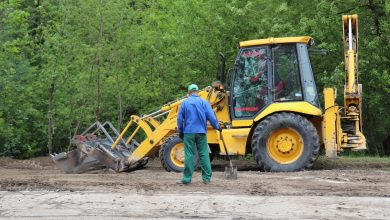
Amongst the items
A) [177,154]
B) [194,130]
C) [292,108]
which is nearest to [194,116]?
[194,130]

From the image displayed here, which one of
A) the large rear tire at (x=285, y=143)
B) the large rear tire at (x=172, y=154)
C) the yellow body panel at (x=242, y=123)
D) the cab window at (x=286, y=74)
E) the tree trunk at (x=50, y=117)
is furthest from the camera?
the tree trunk at (x=50, y=117)

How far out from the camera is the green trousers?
10.6 m

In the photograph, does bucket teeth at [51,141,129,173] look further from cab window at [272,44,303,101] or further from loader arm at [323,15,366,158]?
loader arm at [323,15,366,158]

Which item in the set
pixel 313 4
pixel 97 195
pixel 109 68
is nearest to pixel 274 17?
pixel 313 4

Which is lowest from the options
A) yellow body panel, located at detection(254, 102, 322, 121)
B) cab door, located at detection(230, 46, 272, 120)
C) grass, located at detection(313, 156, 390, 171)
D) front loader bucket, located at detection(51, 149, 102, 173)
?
grass, located at detection(313, 156, 390, 171)

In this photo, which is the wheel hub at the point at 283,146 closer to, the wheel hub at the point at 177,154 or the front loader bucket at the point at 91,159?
the wheel hub at the point at 177,154

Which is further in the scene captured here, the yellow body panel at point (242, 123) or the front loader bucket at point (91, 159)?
the front loader bucket at point (91, 159)

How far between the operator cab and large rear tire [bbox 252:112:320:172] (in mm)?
509

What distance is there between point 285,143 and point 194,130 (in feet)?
10.5

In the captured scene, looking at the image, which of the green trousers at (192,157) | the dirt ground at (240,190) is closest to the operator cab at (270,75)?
the dirt ground at (240,190)

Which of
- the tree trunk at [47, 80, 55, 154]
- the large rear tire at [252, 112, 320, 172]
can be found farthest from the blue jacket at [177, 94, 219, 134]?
the tree trunk at [47, 80, 55, 154]

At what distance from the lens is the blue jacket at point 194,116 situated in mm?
10688

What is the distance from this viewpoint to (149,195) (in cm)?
928

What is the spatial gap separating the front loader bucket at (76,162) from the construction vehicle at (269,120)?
0.02 m
